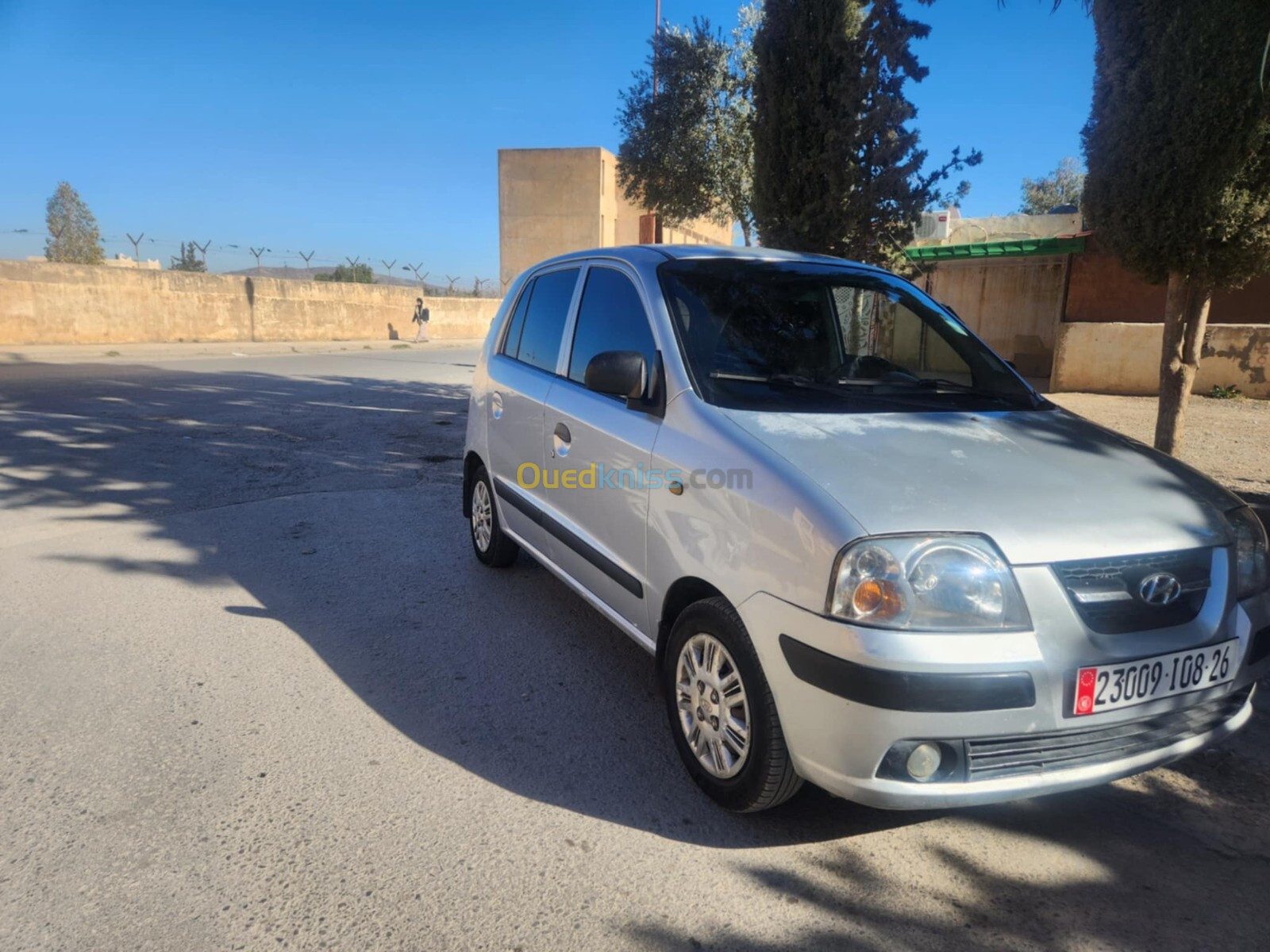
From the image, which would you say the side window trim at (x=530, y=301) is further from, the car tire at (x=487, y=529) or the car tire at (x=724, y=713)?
the car tire at (x=724, y=713)

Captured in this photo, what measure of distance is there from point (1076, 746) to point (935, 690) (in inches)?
19.4

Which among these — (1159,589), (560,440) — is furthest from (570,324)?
(1159,589)

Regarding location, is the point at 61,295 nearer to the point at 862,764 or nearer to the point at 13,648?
the point at 13,648

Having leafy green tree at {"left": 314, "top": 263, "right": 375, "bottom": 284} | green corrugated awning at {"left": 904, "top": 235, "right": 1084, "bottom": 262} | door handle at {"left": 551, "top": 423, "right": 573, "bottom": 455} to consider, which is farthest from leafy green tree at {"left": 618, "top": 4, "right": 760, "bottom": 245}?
leafy green tree at {"left": 314, "top": 263, "right": 375, "bottom": 284}

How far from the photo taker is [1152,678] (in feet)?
7.45

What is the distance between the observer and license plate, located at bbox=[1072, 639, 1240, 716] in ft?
7.18

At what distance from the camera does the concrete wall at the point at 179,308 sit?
21.5m

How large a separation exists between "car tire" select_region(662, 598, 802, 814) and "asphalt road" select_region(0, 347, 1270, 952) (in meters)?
0.15

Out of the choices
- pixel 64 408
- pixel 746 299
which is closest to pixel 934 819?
pixel 746 299

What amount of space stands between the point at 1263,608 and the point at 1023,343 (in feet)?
53.5

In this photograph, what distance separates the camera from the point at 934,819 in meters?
2.71

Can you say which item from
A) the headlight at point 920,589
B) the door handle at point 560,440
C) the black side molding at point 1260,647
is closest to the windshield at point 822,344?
the door handle at point 560,440

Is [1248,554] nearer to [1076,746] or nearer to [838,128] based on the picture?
[1076,746]

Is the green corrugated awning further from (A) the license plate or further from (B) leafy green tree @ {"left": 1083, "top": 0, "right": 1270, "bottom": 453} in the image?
(A) the license plate
